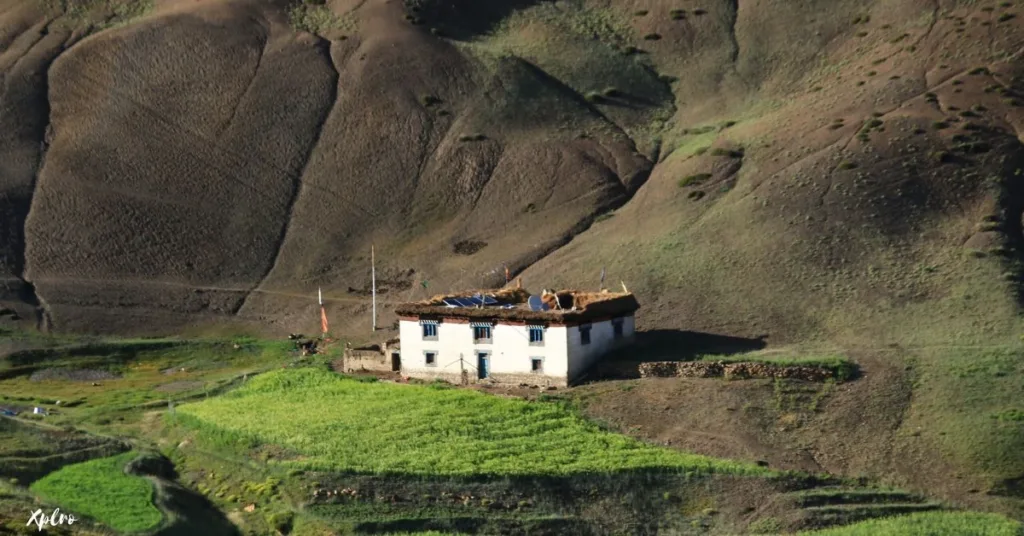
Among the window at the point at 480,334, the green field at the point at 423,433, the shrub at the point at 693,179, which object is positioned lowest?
the green field at the point at 423,433

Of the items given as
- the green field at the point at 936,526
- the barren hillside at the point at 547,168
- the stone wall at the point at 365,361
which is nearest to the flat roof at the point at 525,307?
the stone wall at the point at 365,361

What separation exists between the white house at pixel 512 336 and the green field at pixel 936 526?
17.4 metres

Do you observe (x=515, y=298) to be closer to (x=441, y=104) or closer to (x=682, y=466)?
(x=682, y=466)

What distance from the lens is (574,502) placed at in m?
60.4

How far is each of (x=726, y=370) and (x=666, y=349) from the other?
560 centimetres

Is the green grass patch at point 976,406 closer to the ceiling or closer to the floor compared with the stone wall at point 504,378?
closer to the floor

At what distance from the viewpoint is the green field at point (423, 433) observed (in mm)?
61938

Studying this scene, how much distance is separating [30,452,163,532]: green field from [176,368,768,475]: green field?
5.43 m

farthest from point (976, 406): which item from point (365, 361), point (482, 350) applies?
point (365, 361)

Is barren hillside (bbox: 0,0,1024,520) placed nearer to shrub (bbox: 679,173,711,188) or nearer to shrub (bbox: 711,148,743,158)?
shrub (bbox: 679,173,711,188)

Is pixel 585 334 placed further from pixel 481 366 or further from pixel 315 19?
pixel 315 19

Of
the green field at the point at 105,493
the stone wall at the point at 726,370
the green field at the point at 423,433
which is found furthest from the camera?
the stone wall at the point at 726,370

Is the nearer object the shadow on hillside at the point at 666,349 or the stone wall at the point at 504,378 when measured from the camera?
the stone wall at the point at 504,378

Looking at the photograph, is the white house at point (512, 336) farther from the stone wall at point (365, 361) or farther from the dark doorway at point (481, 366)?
the stone wall at point (365, 361)
